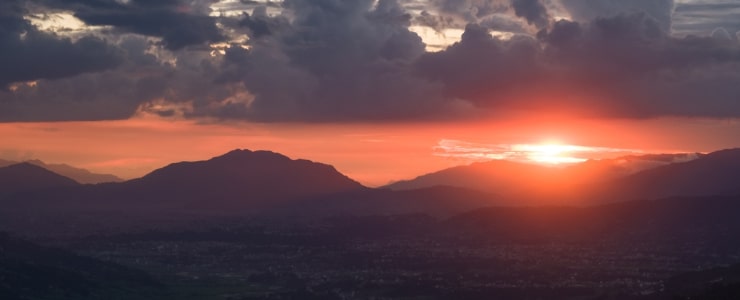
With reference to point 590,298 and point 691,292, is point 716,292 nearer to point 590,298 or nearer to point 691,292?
point 691,292

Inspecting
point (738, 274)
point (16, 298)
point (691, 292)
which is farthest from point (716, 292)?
point (16, 298)

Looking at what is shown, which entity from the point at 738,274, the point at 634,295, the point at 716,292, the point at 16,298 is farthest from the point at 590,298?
the point at 16,298

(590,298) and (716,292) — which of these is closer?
(716,292)

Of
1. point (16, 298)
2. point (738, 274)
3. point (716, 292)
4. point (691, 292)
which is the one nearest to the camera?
point (716, 292)

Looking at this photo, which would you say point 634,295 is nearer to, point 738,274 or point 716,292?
point 738,274

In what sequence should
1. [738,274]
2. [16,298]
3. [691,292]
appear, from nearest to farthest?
[691,292] < [738,274] < [16,298]

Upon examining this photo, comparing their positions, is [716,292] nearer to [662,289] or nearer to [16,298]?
[662,289]

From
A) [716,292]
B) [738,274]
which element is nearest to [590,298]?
[738,274]
